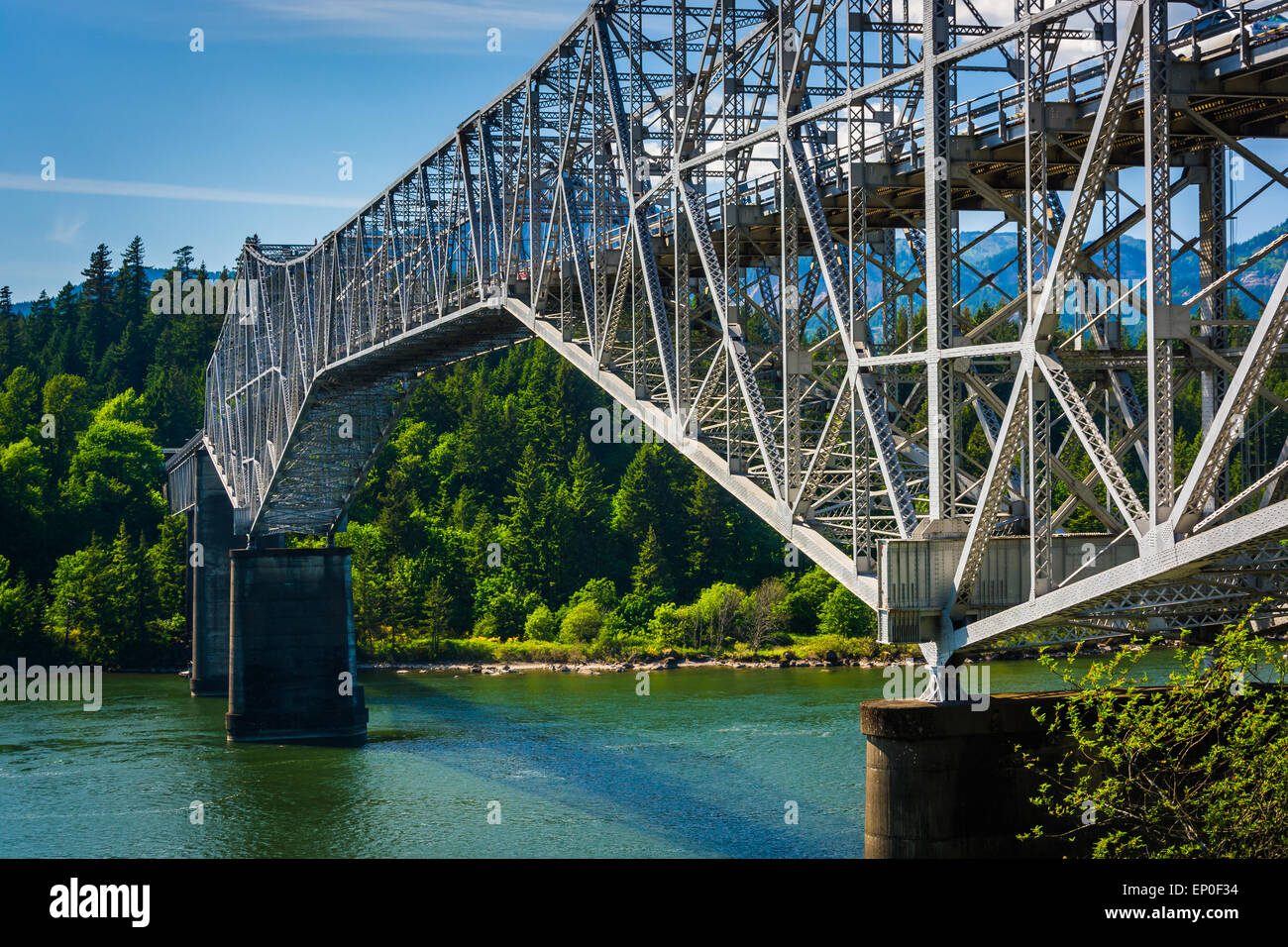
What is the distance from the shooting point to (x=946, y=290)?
67.1 feet

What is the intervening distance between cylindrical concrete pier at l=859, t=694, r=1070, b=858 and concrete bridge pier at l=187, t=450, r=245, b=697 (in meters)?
52.5

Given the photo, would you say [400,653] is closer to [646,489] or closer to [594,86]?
[646,489]

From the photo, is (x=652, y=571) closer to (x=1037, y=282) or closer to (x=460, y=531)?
(x=460, y=531)

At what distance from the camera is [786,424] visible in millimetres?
24406

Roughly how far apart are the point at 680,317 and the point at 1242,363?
1528 centimetres

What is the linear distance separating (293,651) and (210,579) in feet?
61.6

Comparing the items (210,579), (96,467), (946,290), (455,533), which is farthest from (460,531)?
(946,290)

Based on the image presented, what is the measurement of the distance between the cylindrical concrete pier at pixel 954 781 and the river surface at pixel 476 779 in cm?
1286

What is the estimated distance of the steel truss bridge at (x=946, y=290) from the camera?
16422mm

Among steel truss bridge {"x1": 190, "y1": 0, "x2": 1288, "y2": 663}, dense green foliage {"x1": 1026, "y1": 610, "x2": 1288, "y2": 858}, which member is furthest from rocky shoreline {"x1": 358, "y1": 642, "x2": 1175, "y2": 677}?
dense green foliage {"x1": 1026, "y1": 610, "x2": 1288, "y2": 858}

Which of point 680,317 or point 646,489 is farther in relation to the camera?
point 646,489

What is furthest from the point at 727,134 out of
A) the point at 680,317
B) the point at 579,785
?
the point at 579,785

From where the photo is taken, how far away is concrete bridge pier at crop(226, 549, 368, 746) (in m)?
54.7

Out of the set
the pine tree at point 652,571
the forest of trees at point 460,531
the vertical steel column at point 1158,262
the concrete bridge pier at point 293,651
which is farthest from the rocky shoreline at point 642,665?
the vertical steel column at point 1158,262
